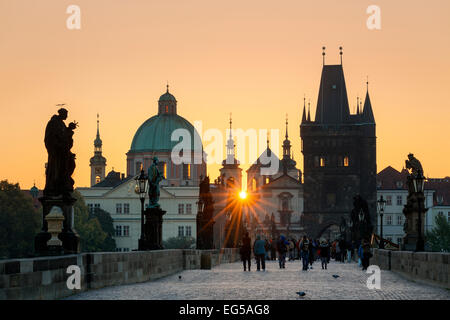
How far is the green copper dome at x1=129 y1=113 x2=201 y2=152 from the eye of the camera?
7436 inches

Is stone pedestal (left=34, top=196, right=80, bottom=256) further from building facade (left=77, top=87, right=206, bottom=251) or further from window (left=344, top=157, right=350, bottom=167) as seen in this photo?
window (left=344, top=157, right=350, bottom=167)

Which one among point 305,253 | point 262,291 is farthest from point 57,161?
point 305,253

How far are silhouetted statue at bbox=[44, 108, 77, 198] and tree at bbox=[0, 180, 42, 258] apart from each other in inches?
3197

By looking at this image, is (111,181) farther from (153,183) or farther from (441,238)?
(153,183)

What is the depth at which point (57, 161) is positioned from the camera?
2472cm

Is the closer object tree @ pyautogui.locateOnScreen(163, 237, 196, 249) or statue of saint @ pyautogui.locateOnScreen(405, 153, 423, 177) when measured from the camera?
statue of saint @ pyautogui.locateOnScreen(405, 153, 423, 177)

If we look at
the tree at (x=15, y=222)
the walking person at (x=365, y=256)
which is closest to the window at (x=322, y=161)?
the tree at (x=15, y=222)

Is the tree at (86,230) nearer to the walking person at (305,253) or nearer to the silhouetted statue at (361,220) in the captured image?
the silhouetted statue at (361,220)

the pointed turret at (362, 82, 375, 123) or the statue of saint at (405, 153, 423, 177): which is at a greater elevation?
the pointed turret at (362, 82, 375, 123)

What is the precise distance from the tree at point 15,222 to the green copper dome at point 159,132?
3139 inches

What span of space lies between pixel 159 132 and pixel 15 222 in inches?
3367

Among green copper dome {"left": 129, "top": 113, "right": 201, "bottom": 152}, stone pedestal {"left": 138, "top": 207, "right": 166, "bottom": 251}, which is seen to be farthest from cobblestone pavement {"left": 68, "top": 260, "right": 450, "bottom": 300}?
green copper dome {"left": 129, "top": 113, "right": 201, "bottom": 152}

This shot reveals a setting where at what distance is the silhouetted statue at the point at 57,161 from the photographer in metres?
24.6
